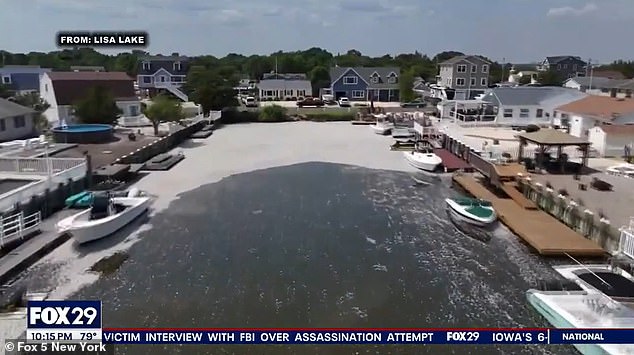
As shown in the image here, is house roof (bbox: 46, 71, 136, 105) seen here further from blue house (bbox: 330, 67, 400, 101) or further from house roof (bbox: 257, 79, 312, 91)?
blue house (bbox: 330, 67, 400, 101)

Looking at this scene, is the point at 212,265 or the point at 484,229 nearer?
the point at 212,265

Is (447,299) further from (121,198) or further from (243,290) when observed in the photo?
(121,198)

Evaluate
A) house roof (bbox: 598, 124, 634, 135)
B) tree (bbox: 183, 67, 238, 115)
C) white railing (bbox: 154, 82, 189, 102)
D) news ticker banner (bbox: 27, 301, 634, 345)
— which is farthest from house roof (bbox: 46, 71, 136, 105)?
house roof (bbox: 598, 124, 634, 135)

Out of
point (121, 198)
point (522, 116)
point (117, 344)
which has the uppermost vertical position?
point (522, 116)

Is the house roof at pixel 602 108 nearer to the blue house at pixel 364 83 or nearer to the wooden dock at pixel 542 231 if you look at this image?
the wooden dock at pixel 542 231

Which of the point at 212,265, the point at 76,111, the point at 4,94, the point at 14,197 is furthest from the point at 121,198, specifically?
the point at 4,94

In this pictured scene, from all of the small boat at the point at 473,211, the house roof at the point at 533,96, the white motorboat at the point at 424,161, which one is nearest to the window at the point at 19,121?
the white motorboat at the point at 424,161

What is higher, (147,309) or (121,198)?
(121,198)
